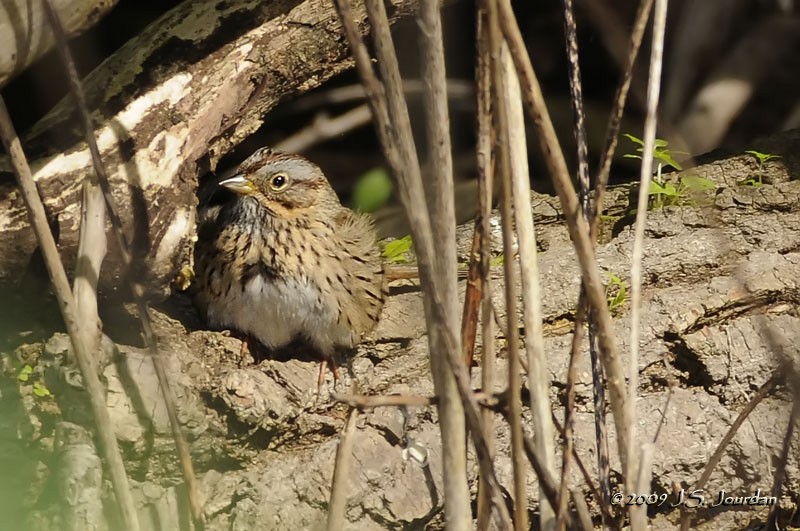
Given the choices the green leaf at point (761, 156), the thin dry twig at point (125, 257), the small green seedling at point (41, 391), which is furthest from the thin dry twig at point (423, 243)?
the green leaf at point (761, 156)

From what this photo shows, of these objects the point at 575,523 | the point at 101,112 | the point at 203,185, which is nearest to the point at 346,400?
the point at 575,523

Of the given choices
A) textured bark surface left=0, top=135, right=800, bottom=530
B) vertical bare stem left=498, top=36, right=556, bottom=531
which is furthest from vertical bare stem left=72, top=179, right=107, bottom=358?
vertical bare stem left=498, top=36, right=556, bottom=531

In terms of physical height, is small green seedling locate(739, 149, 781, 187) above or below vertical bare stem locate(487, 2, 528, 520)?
above

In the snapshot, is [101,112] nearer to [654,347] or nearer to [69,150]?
[69,150]

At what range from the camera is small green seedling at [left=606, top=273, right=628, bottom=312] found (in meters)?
3.41

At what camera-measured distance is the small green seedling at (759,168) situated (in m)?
→ 3.79

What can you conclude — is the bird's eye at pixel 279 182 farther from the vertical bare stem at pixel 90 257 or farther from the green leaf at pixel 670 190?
the green leaf at pixel 670 190

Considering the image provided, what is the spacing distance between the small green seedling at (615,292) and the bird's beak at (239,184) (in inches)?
49.8

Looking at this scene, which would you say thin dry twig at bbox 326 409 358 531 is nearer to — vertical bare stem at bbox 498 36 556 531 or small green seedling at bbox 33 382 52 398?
vertical bare stem at bbox 498 36 556 531

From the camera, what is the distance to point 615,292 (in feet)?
11.4

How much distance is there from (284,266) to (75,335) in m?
1.28

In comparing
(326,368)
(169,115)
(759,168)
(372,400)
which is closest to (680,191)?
(759,168)

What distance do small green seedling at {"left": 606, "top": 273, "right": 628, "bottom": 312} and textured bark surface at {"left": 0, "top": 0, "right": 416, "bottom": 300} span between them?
1163 mm

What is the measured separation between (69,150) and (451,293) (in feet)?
4.89
